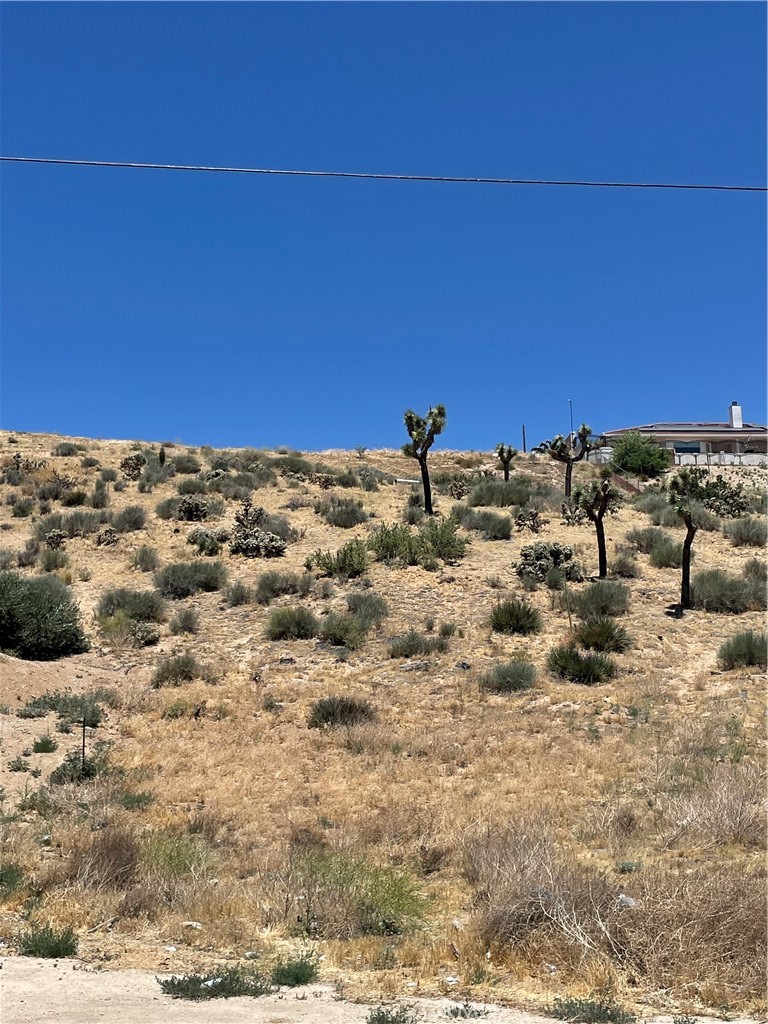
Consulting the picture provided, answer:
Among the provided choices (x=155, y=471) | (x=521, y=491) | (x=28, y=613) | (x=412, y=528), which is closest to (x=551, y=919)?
(x=28, y=613)

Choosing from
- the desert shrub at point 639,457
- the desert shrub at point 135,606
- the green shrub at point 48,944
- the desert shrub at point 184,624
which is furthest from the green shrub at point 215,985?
the desert shrub at point 639,457

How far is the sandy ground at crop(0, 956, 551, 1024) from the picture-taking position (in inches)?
214

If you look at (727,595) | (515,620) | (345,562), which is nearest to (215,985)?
(515,620)

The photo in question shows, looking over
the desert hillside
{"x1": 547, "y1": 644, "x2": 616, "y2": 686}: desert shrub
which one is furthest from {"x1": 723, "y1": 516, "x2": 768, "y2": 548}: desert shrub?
{"x1": 547, "y1": 644, "x2": 616, "y2": 686}: desert shrub

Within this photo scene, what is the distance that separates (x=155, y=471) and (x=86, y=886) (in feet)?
116

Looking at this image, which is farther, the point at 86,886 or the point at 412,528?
the point at 412,528

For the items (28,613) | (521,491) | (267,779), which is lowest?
(267,779)

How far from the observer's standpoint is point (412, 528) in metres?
32.9

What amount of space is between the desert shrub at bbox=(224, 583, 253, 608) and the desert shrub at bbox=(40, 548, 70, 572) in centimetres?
637

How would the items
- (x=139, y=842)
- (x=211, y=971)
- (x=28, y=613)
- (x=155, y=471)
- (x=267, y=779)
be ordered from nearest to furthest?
(x=211, y=971) < (x=139, y=842) < (x=267, y=779) < (x=28, y=613) < (x=155, y=471)

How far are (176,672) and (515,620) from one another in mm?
8644

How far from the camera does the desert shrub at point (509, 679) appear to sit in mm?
17312

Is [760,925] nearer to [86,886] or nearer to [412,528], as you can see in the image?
[86,886]

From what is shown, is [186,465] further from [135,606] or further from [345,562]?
[135,606]
